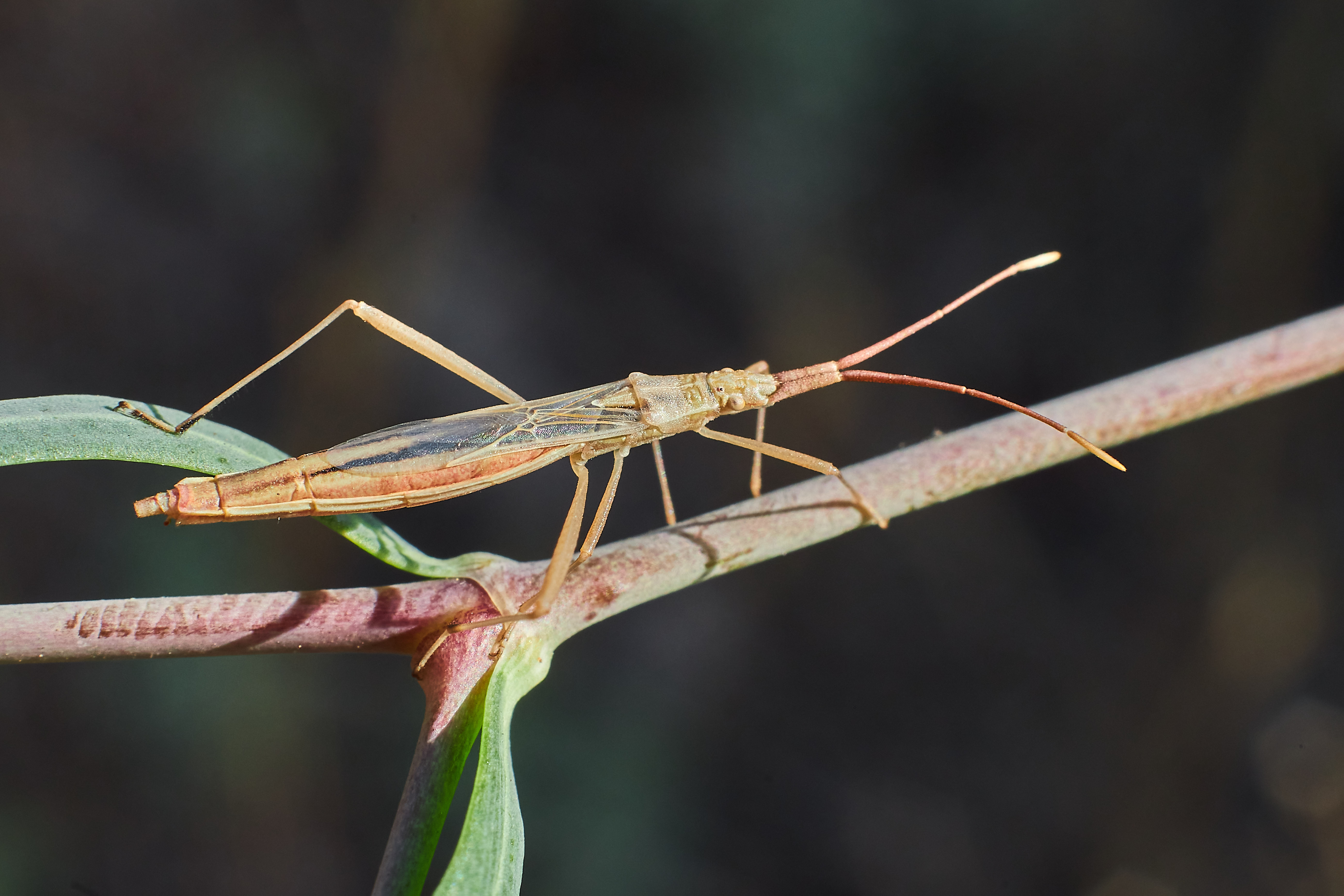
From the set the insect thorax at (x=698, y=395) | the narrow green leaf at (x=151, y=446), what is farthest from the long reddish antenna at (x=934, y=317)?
the narrow green leaf at (x=151, y=446)

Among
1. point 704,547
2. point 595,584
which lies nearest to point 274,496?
point 595,584

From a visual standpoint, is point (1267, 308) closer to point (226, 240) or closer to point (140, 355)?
point (226, 240)

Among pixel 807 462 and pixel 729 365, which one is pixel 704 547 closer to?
pixel 807 462

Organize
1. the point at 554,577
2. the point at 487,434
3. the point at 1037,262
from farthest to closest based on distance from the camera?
the point at 1037,262, the point at 487,434, the point at 554,577

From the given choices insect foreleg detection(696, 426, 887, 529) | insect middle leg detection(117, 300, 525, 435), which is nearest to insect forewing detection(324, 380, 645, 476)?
insect middle leg detection(117, 300, 525, 435)

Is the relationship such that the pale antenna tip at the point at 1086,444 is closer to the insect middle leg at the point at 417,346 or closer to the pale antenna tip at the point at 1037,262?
the pale antenna tip at the point at 1037,262

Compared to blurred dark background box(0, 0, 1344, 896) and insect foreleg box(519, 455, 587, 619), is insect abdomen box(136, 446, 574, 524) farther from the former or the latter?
blurred dark background box(0, 0, 1344, 896)
